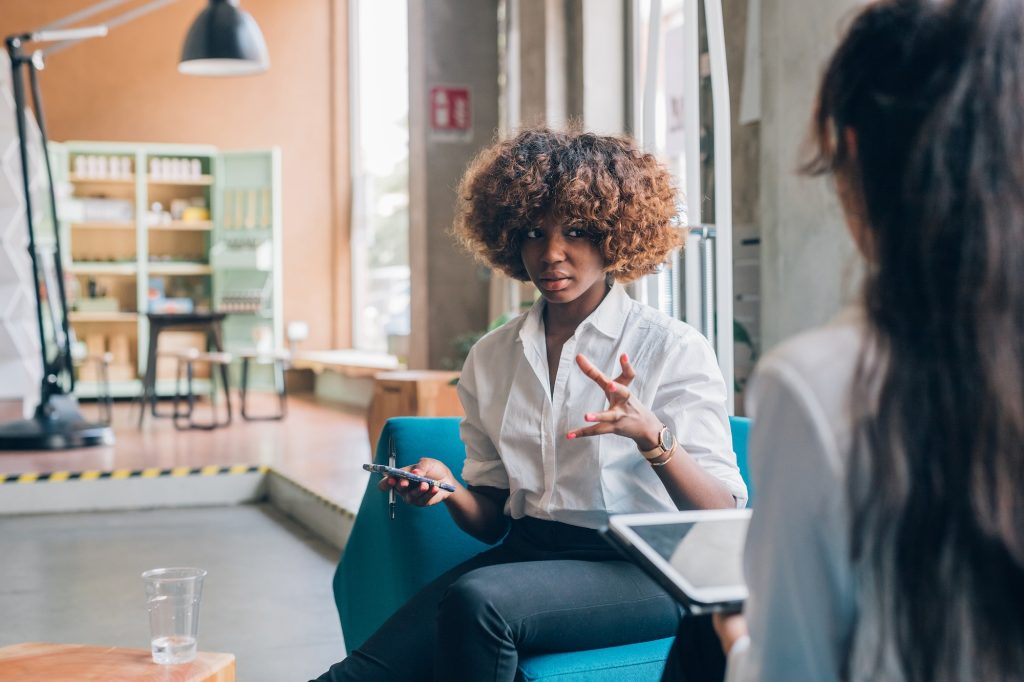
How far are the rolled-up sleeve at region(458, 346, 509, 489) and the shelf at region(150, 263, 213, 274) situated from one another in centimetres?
882

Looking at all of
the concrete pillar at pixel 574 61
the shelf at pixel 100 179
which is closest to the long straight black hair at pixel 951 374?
the concrete pillar at pixel 574 61

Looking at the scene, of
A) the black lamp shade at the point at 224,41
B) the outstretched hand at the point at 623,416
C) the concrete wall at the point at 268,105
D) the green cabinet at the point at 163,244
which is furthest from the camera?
the concrete wall at the point at 268,105

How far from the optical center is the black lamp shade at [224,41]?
21.4ft

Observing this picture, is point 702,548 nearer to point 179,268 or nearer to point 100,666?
point 100,666

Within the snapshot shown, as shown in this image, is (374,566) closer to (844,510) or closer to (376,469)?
(376,469)

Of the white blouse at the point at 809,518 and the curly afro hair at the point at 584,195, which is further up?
the curly afro hair at the point at 584,195

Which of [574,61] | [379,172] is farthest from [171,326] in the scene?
[574,61]

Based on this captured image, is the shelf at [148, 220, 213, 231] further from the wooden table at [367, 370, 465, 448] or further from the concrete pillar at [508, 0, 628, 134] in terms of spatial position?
the wooden table at [367, 370, 465, 448]

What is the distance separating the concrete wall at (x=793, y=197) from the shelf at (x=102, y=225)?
804 centimetres

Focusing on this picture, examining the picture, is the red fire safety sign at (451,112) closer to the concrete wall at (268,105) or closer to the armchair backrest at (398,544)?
the concrete wall at (268,105)

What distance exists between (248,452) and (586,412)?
193 inches

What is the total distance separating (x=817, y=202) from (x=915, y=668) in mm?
2462

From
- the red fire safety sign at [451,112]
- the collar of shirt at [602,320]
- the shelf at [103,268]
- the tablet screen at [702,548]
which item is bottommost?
the tablet screen at [702,548]

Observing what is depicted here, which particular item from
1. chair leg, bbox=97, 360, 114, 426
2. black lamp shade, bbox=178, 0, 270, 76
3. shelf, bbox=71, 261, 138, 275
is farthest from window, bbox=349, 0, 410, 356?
black lamp shade, bbox=178, 0, 270, 76
